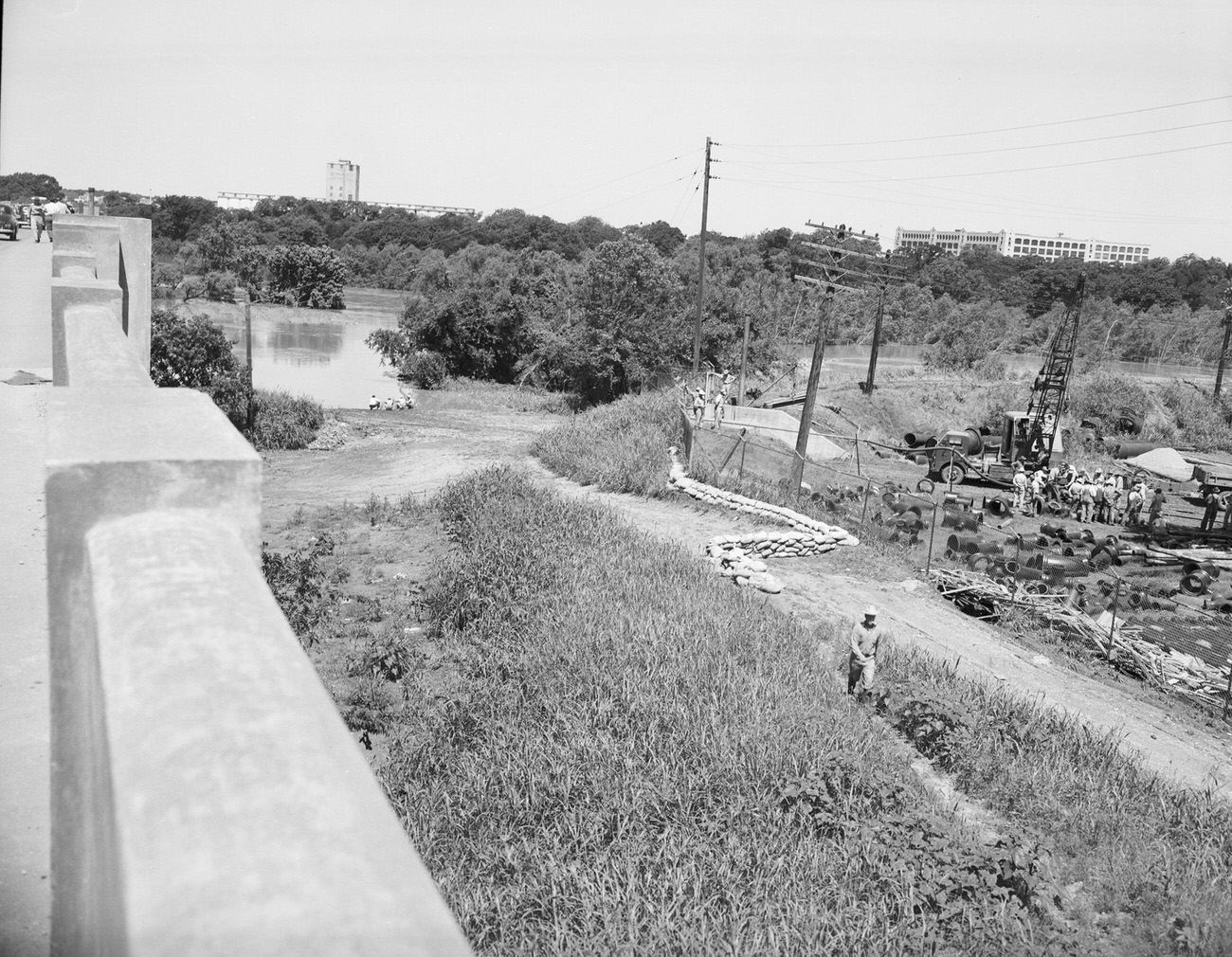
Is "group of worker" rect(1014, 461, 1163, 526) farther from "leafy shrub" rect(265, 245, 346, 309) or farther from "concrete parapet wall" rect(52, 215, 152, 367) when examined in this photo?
"leafy shrub" rect(265, 245, 346, 309)

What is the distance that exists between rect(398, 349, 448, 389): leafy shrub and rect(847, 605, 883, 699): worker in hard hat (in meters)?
34.1

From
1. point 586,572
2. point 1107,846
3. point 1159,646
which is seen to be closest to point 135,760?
point 1107,846

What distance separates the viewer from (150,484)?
82.4 inches

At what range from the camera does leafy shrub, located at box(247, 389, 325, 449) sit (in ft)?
88.4

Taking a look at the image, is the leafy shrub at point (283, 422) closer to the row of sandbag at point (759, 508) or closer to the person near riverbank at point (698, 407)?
the person near riverbank at point (698, 407)

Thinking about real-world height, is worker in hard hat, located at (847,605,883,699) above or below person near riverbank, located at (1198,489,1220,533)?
above

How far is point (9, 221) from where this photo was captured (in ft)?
76.7

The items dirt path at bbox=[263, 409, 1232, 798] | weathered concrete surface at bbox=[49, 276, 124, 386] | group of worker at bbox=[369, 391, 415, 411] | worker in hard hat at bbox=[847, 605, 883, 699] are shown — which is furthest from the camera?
group of worker at bbox=[369, 391, 415, 411]

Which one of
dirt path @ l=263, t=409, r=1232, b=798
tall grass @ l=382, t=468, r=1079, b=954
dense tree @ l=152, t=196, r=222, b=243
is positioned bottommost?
dirt path @ l=263, t=409, r=1232, b=798

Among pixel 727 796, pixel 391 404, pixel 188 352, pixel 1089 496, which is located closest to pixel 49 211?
pixel 188 352

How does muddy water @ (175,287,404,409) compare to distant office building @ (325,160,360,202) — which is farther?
distant office building @ (325,160,360,202)

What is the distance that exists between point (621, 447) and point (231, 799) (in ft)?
64.5

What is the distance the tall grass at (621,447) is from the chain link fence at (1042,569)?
2.66 feet

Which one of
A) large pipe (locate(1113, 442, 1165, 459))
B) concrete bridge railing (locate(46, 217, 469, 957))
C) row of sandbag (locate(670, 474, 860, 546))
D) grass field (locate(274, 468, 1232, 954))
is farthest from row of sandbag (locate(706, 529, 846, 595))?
large pipe (locate(1113, 442, 1165, 459))
